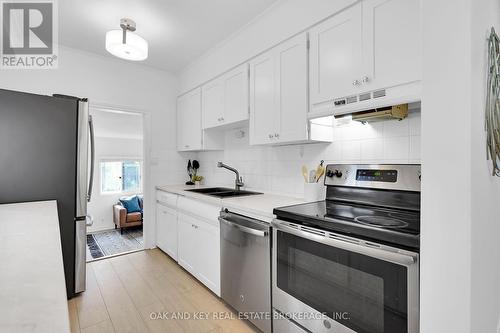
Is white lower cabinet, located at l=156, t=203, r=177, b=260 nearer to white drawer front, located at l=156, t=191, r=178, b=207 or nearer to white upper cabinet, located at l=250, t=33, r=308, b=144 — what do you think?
white drawer front, located at l=156, t=191, r=178, b=207

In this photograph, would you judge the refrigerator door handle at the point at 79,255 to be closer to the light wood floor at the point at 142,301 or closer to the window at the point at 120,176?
the light wood floor at the point at 142,301

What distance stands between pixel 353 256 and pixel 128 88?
3.23 meters

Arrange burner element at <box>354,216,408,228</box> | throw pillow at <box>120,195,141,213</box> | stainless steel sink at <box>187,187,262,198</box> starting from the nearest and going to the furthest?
burner element at <box>354,216,408,228</box> → stainless steel sink at <box>187,187,262,198</box> → throw pillow at <box>120,195,141,213</box>

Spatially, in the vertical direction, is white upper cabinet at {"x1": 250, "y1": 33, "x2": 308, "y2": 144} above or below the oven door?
above

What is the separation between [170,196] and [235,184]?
807 mm

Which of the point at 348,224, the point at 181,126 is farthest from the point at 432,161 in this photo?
the point at 181,126

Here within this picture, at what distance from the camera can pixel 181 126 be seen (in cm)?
339

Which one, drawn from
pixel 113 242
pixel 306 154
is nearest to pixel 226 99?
pixel 306 154

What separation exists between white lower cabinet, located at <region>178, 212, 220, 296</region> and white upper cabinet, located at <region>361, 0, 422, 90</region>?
1.60m

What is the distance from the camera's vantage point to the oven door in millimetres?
963

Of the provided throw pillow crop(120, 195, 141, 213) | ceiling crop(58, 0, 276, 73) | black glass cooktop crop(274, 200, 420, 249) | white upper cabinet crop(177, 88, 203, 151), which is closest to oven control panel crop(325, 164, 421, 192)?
black glass cooktop crop(274, 200, 420, 249)

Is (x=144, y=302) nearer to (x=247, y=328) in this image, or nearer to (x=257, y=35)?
(x=247, y=328)

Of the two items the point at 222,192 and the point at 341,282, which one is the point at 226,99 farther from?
the point at 341,282

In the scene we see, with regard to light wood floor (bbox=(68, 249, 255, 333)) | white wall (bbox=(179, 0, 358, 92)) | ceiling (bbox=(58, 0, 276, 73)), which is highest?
ceiling (bbox=(58, 0, 276, 73))
